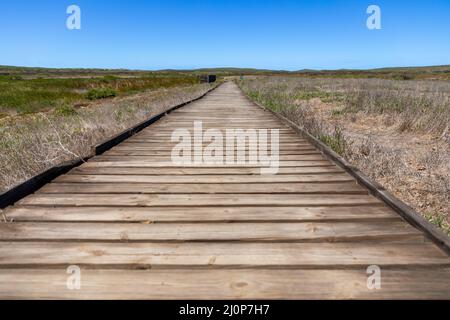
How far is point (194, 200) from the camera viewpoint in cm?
314

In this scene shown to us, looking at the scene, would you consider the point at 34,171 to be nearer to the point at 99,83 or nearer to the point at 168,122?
the point at 168,122

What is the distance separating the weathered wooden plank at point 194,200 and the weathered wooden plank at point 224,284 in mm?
1102

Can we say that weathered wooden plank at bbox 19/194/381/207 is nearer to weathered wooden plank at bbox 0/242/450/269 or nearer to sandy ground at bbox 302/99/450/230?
weathered wooden plank at bbox 0/242/450/269

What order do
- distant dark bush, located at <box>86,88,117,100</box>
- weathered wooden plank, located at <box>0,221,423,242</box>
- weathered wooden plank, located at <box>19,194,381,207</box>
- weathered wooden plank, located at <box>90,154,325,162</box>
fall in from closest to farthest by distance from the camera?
weathered wooden plank, located at <box>0,221,423,242</box>, weathered wooden plank, located at <box>19,194,381,207</box>, weathered wooden plank, located at <box>90,154,325,162</box>, distant dark bush, located at <box>86,88,117,100</box>

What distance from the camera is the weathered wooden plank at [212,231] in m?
2.37

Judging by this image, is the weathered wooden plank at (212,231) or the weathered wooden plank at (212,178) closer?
the weathered wooden plank at (212,231)

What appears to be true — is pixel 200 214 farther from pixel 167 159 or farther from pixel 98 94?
pixel 98 94

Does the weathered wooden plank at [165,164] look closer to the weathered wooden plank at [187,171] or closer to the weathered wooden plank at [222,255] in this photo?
the weathered wooden plank at [187,171]

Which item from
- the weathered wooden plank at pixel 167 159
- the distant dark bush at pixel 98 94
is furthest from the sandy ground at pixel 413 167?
the distant dark bush at pixel 98 94

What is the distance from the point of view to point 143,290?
1.79 m

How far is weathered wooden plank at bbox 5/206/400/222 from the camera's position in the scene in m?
2.69

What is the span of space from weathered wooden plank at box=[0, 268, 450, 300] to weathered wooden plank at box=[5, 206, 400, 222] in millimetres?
753

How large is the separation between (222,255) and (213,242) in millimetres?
198

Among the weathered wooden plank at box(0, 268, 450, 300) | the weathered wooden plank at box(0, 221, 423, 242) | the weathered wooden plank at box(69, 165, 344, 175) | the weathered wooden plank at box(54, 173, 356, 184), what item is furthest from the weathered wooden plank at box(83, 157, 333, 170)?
the weathered wooden plank at box(0, 268, 450, 300)
